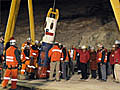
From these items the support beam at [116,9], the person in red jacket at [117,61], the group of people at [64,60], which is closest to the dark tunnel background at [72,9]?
the group of people at [64,60]

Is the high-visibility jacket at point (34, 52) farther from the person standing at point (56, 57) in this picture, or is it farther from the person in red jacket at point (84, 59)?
the person in red jacket at point (84, 59)

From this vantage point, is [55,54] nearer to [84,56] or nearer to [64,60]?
[64,60]

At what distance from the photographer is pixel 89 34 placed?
55.9 ft

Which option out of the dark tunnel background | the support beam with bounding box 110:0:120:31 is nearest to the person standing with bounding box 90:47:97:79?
the support beam with bounding box 110:0:120:31

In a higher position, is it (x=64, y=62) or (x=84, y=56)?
(x=84, y=56)

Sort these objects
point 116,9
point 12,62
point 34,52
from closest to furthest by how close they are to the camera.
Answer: point 12,62
point 116,9
point 34,52

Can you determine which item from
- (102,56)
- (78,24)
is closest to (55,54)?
(102,56)

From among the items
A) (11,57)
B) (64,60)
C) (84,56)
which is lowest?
(11,57)

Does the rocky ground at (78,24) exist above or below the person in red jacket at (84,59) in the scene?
above

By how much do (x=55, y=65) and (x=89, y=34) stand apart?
25.7 ft

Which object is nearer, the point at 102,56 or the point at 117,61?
the point at 117,61

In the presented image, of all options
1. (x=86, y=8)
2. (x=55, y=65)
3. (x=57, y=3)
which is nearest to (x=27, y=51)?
(x=55, y=65)

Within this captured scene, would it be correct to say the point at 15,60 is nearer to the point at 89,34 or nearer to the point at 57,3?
the point at 89,34

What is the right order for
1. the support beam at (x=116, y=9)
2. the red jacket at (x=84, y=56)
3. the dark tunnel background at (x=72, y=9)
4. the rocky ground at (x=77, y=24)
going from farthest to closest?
1. the dark tunnel background at (x=72, y=9)
2. the rocky ground at (x=77, y=24)
3. the red jacket at (x=84, y=56)
4. the support beam at (x=116, y=9)
